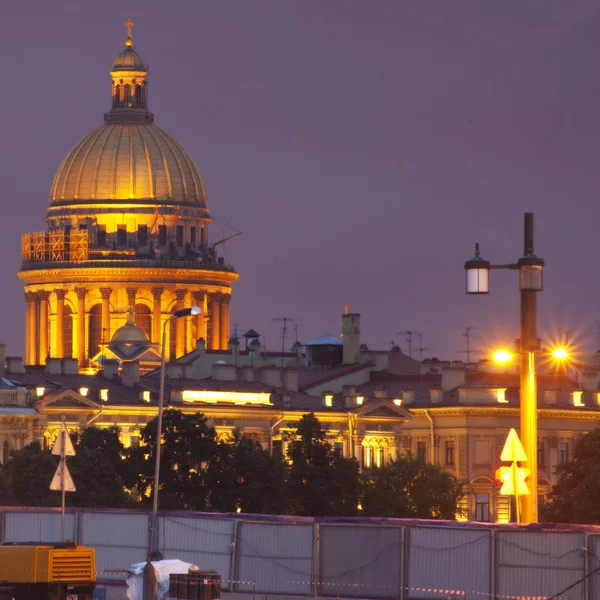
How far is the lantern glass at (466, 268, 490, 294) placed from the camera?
48.7 metres

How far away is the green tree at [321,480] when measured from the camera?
122625 mm

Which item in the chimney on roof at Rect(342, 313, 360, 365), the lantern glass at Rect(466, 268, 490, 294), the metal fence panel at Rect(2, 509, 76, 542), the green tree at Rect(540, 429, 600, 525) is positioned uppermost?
the chimney on roof at Rect(342, 313, 360, 365)

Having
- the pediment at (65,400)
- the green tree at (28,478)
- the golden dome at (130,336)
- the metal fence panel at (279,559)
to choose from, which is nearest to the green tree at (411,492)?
the green tree at (28,478)

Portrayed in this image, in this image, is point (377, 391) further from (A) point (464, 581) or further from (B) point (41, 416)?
(A) point (464, 581)

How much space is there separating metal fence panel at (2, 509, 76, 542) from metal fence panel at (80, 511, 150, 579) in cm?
72

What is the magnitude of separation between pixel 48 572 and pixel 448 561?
31.9ft

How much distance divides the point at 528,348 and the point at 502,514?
113944 millimetres

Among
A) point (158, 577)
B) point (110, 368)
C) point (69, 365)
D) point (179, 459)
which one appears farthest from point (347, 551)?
point (69, 365)

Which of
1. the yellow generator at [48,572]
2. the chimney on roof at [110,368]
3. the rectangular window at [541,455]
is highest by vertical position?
the chimney on roof at [110,368]

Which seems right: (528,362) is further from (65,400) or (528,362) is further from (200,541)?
(65,400)

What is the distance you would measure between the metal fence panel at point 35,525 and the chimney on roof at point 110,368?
4044 inches

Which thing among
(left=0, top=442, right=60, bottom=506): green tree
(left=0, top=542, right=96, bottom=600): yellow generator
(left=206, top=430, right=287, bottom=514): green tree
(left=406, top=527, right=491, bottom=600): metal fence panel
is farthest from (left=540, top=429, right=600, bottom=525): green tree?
(left=0, top=542, right=96, bottom=600): yellow generator

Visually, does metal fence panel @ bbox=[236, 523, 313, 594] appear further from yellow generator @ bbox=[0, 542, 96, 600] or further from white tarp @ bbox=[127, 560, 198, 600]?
yellow generator @ bbox=[0, 542, 96, 600]

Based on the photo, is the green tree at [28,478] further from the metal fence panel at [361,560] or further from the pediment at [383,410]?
the metal fence panel at [361,560]
